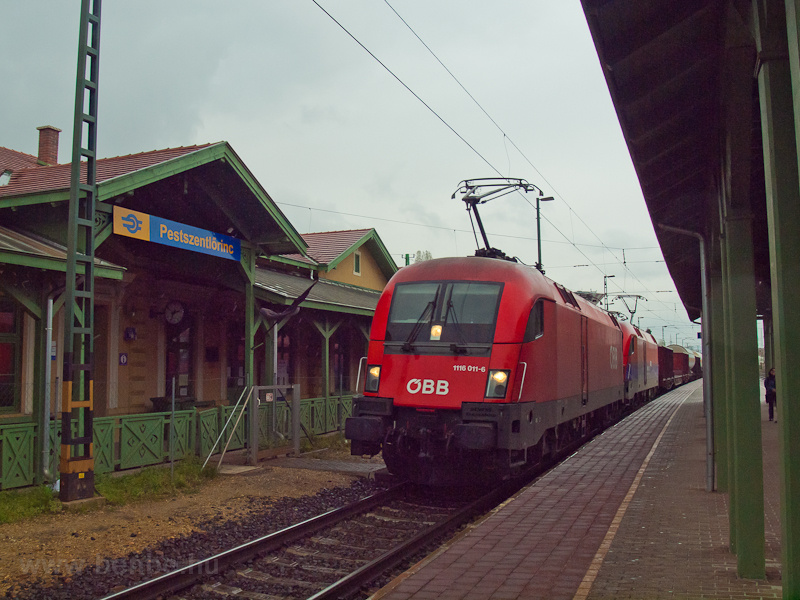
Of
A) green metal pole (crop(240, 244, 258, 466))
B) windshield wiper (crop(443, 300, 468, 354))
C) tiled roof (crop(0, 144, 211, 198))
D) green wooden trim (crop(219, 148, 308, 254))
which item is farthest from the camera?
green metal pole (crop(240, 244, 258, 466))

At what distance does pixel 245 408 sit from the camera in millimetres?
12945

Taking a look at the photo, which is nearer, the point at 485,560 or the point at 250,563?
the point at 485,560

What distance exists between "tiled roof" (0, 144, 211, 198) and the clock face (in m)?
3.37

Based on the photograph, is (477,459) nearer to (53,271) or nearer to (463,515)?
(463,515)

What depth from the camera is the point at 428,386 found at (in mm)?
9273

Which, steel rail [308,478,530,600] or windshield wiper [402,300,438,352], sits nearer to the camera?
steel rail [308,478,530,600]

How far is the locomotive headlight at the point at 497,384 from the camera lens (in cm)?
898

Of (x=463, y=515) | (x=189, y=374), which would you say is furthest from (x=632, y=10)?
(x=189, y=374)

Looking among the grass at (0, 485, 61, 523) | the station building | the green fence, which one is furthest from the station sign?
the grass at (0, 485, 61, 523)

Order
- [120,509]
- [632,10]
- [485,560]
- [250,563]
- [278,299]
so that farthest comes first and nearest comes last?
[278,299], [120,509], [250,563], [485,560], [632,10]

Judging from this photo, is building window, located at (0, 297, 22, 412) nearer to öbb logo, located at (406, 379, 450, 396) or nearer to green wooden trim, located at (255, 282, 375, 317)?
green wooden trim, located at (255, 282, 375, 317)

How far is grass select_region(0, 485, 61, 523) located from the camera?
781cm

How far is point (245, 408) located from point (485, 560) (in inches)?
310

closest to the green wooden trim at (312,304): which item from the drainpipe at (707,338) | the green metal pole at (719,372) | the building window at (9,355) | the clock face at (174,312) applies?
the clock face at (174,312)
